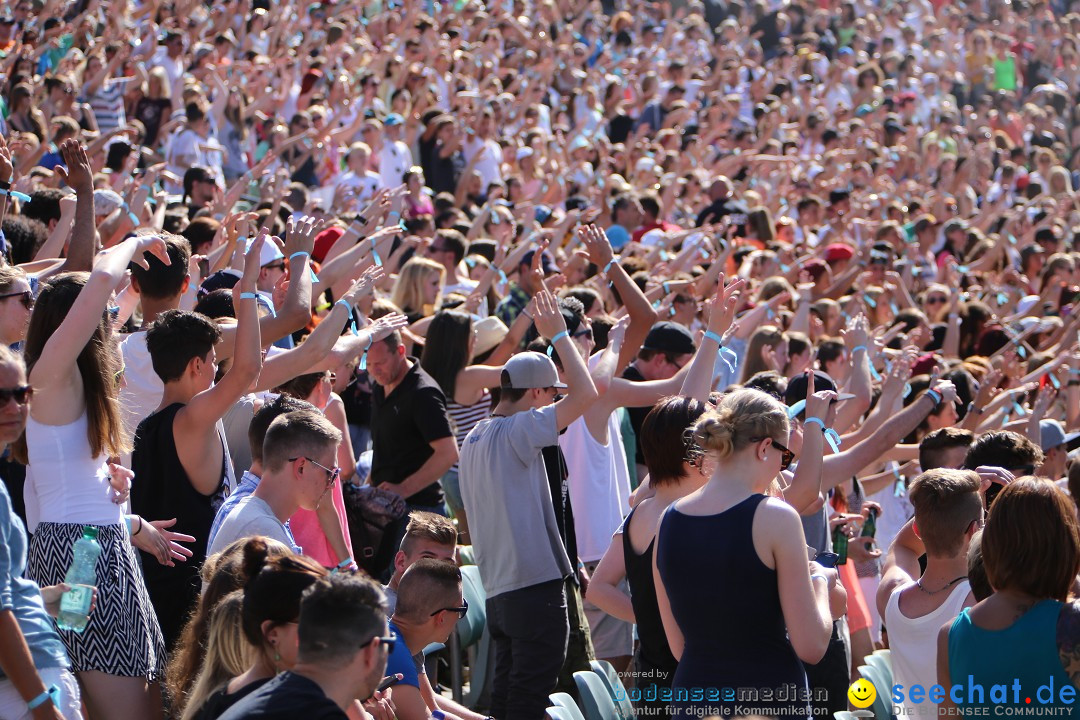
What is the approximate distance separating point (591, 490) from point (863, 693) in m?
1.70

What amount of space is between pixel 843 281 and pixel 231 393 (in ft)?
25.0

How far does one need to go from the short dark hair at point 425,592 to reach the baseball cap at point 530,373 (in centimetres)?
127

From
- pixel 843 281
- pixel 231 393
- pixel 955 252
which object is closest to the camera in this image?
pixel 231 393

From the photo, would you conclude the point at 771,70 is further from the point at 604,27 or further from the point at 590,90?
the point at 590,90

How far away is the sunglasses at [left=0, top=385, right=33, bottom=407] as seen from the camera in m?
3.15

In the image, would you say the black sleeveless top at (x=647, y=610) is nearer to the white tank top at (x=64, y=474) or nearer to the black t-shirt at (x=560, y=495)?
the black t-shirt at (x=560, y=495)

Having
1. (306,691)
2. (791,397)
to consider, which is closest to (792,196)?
(791,397)

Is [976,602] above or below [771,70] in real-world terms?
below

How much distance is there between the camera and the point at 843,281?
11.0 metres

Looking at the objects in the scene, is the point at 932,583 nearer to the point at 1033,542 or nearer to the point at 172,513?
the point at 1033,542

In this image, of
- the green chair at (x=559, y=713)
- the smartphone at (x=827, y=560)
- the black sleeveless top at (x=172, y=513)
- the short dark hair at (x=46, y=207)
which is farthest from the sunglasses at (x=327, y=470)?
the short dark hair at (x=46, y=207)

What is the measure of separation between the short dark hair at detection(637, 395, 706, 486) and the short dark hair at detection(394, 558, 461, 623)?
2.66 ft

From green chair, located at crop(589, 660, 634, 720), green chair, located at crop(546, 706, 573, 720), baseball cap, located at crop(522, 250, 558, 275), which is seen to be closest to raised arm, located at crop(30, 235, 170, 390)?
green chair, located at crop(546, 706, 573, 720)

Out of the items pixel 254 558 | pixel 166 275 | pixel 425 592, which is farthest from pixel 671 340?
pixel 254 558
